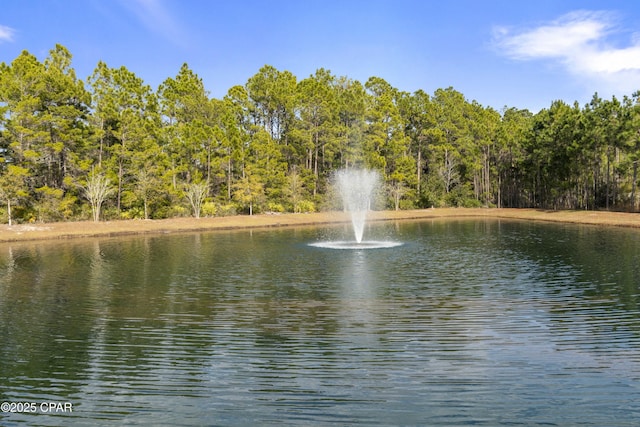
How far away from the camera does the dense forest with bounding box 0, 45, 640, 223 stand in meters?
52.2

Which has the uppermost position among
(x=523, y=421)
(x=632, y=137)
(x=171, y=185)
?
(x=632, y=137)

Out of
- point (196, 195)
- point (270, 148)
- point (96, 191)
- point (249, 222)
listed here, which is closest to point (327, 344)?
point (96, 191)

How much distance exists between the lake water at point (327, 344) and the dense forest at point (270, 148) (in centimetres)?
3333

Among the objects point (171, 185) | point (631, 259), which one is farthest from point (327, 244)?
point (171, 185)

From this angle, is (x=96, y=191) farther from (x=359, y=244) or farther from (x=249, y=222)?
(x=359, y=244)

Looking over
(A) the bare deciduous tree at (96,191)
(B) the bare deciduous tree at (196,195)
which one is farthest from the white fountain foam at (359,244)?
Result: (A) the bare deciduous tree at (96,191)

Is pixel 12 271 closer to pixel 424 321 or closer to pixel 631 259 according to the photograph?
pixel 424 321

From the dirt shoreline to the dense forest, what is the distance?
157 inches

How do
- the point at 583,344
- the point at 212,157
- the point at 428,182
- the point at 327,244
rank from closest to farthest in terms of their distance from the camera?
the point at 583,344, the point at 327,244, the point at 212,157, the point at 428,182

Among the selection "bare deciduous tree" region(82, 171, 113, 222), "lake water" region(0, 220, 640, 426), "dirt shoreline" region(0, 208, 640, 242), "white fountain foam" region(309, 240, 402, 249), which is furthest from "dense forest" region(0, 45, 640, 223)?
"lake water" region(0, 220, 640, 426)

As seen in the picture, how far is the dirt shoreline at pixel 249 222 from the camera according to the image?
143ft

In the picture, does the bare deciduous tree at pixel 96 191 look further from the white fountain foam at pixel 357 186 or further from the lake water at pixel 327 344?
the white fountain foam at pixel 357 186

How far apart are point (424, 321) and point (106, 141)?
5500 centimetres

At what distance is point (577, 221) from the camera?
5381 centimetres
